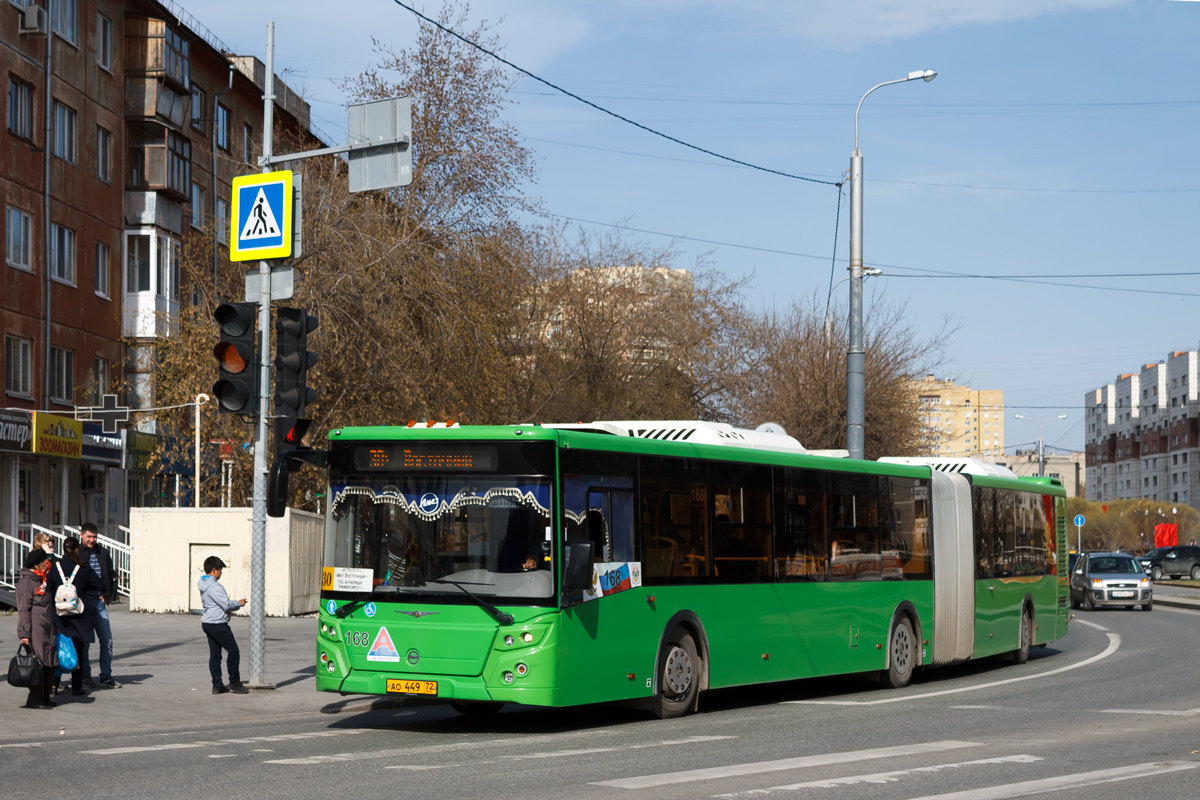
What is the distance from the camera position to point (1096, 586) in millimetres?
38844

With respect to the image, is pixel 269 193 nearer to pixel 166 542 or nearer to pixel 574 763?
pixel 574 763

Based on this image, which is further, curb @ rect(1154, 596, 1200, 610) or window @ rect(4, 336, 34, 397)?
curb @ rect(1154, 596, 1200, 610)

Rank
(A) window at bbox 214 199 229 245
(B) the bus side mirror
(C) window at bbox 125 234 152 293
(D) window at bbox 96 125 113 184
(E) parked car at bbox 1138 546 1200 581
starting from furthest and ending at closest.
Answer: (E) parked car at bbox 1138 546 1200 581 < (C) window at bbox 125 234 152 293 < (D) window at bbox 96 125 113 184 < (A) window at bbox 214 199 229 245 < (B) the bus side mirror

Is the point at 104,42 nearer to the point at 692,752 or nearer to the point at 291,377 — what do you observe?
the point at 291,377

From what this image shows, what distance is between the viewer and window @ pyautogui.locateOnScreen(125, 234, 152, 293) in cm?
3822

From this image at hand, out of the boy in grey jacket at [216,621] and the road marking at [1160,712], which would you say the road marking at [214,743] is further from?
the road marking at [1160,712]

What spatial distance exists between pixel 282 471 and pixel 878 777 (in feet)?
18.5

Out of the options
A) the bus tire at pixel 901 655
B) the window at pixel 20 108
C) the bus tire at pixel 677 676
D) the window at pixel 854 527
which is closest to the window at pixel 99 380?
the window at pixel 20 108

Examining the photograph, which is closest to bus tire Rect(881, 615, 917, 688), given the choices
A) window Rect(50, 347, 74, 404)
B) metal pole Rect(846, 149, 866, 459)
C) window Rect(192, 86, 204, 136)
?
metal pole Rect(846, 149, 866, 459)

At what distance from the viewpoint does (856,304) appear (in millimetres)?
23922

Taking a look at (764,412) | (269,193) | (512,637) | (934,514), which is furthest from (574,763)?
(764,412)

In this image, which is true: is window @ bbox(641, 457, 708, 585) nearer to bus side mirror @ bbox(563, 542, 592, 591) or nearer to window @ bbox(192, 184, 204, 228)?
bus side mirror @ bbox(563, 542, 592, 591)

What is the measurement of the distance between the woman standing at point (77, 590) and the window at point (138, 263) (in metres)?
24.0

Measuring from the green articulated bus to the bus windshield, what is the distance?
1cm
